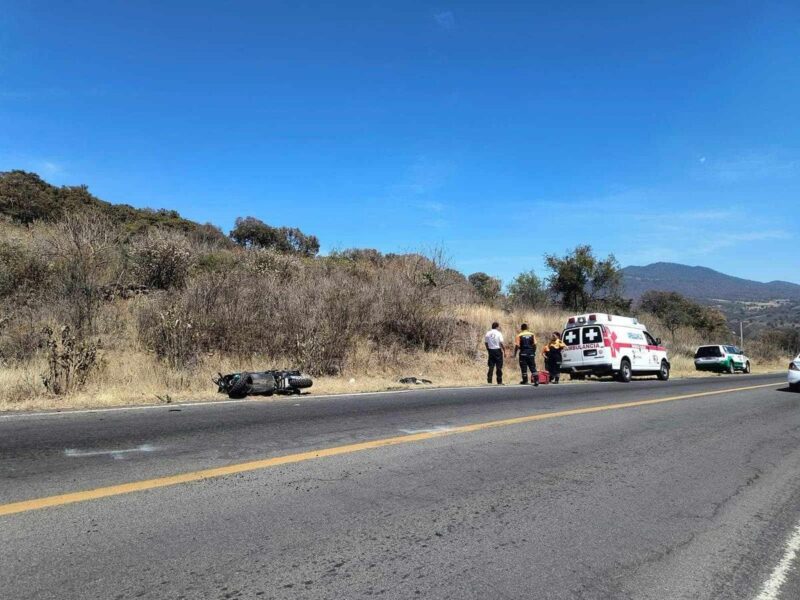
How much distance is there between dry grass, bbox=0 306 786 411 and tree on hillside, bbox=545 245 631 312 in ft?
45.2

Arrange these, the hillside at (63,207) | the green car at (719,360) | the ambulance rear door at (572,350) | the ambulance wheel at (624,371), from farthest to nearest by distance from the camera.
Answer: the green car at (719,360)
the hillside at (63,207)
the ambulance rear door at (572,350)
the ambulance wheel at (624,371)

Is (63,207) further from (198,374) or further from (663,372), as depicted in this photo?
(663,372)

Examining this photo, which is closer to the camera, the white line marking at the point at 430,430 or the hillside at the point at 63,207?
the white line marking at the point at 430,430

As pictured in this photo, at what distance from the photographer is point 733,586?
3.52 metres

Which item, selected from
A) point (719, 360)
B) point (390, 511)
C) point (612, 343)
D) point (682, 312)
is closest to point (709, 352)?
point (719, 360)

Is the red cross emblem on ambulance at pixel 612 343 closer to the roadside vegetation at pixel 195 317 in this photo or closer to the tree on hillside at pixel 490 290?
the roadside vegetation at pixel 195 317

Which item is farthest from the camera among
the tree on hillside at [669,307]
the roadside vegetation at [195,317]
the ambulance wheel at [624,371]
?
the tree on hillside at [669,307]

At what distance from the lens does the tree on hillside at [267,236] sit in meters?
41.5

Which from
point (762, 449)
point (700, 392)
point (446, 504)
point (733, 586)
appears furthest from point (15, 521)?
point (700, 392)

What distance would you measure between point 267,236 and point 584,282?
22.9 meters

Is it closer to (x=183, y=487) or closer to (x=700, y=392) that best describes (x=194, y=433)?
(x=183, y=487)

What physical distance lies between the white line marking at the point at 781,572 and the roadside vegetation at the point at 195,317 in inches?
371

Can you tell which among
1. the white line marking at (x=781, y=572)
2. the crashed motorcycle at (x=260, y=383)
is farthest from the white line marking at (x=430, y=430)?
the crashed motorcycle at (x=260, y=383)

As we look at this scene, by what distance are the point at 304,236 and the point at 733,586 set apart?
41670 mm
